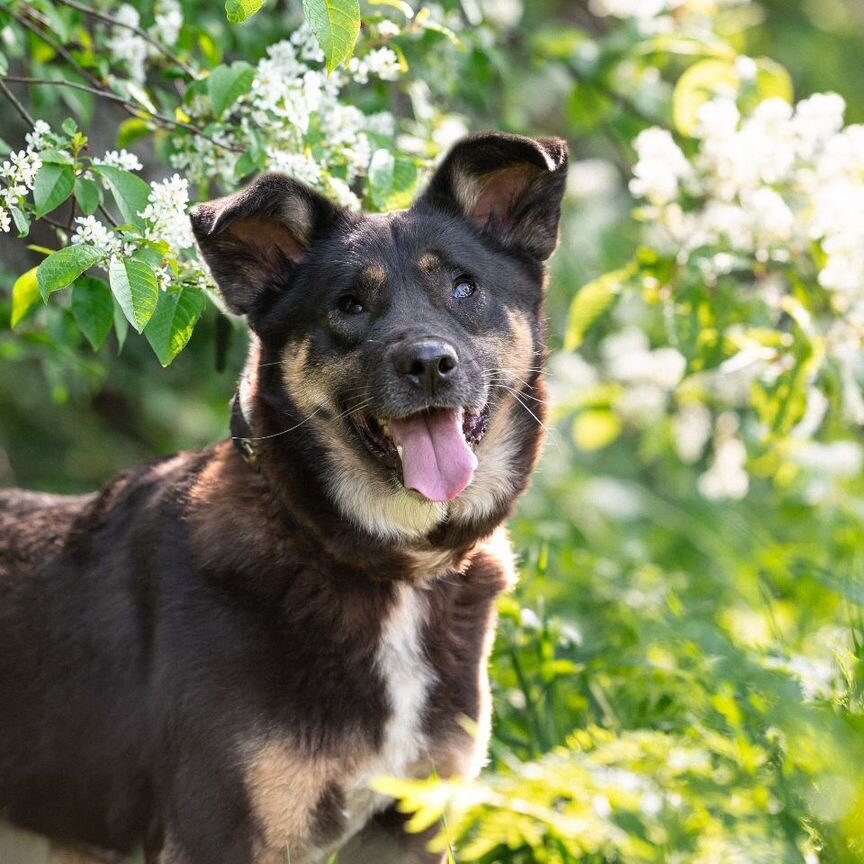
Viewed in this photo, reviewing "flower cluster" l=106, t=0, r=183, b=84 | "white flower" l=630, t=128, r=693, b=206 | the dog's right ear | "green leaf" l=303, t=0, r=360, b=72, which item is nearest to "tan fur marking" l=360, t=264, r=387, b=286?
the dog's right ear

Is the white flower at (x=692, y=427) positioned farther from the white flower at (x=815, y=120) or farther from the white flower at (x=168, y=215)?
the white flower at (x=168, y=215)

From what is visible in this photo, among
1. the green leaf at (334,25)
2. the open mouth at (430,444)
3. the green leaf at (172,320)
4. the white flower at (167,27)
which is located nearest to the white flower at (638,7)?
the white flower at (167,27)

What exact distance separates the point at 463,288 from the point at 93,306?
101 cm

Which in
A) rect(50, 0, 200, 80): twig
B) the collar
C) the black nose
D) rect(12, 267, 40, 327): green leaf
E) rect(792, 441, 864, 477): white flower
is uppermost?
rect(50, 0, 200, 80): twig

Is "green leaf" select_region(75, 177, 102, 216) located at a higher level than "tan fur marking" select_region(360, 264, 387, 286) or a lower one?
higher

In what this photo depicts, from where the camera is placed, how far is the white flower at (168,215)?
305 cm

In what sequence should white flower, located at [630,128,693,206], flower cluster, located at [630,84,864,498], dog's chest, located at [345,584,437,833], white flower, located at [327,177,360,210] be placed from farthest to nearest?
white flower, located at [630,128,693,206]
flower cluster, located at [630,84,864,498]
white flower, located at [327,177,360,210]
dog's chest, located at [345,584,437,833]

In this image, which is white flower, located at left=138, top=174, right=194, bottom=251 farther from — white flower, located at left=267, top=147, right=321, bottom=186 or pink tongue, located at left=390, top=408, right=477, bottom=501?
pink tongue, located at left=390, top=408, right=477, bottom=501

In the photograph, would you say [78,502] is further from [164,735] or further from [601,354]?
[601,354]

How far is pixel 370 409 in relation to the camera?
3.38 m

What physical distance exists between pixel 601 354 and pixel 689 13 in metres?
1.75

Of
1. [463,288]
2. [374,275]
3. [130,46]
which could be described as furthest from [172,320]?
[130,46]

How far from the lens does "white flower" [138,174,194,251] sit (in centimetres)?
305

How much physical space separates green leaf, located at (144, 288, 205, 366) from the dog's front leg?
1358 mm
